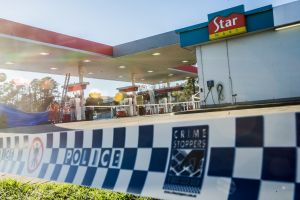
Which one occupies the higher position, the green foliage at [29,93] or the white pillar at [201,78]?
the green foliage at [29,93]

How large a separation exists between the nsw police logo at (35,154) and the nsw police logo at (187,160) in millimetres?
1528

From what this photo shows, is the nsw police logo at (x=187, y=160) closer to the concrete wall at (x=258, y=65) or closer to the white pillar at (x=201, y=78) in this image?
the concrete wall at (x=258, y=65)

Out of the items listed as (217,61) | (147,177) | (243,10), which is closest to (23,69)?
(217,61)

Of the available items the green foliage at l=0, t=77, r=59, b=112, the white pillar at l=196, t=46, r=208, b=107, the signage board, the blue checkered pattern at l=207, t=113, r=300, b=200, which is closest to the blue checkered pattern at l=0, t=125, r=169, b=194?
the blue checkered pattern at l=207, t=113, r=300, b=200

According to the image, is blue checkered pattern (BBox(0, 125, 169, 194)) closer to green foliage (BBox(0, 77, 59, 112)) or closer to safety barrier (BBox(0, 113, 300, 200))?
safety barrier (BBox(0, 113, 300, 200))

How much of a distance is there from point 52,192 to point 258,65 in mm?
10715

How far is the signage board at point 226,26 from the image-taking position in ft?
35.0

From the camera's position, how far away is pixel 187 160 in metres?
1.51

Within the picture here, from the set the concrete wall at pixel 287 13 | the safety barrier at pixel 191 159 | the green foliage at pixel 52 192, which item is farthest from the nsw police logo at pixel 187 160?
the concrete wall at pixel 287 13

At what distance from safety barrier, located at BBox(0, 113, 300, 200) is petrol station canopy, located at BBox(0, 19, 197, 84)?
34.4 ft

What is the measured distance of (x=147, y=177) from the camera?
166cm

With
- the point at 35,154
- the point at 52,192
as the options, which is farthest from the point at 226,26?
the point at 52,192

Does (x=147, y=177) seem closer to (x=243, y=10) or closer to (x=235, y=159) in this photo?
(x=235, y=159)

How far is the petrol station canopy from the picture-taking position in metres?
11.6
